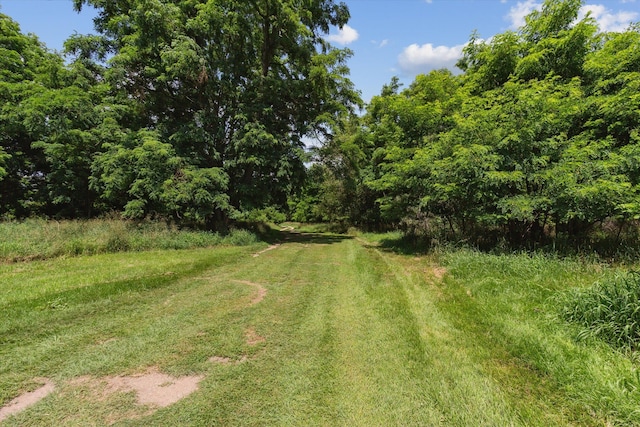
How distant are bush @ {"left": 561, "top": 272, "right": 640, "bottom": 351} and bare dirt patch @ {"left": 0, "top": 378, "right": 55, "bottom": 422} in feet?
20.9

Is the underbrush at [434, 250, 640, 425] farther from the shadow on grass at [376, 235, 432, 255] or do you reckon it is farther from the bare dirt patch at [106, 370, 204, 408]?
the shadow on grass at [376, 235, 432, 255]

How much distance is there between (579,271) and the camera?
6.95 m

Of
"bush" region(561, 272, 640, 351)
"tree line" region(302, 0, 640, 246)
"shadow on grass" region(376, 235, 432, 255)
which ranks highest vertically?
"tree line" region(302, 0, 640, 246)

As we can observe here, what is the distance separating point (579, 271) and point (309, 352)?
23.2ft

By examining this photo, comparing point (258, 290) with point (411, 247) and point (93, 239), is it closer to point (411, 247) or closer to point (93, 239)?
point (93, 239)

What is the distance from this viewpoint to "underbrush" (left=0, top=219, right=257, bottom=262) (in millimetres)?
8844

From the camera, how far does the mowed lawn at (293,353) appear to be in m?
2.73

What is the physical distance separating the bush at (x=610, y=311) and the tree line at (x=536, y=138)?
3830mm

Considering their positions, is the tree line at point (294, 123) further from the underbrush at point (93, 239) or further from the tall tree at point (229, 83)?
the underbrush at point (93, 239)

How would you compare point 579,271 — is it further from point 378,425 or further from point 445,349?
point 378,425

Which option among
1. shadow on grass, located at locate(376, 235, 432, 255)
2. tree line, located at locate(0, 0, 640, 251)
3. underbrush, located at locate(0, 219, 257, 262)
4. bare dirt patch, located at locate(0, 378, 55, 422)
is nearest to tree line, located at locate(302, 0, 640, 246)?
tree line, located at locate(0, 0, 640, 251)

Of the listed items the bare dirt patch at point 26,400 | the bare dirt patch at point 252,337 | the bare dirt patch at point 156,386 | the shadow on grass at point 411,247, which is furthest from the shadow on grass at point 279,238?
the bare dirt patch at point 26,400

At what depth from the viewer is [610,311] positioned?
13.6ft

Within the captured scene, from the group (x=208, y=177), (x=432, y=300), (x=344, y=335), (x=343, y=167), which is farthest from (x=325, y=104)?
(x=344, y=335)
